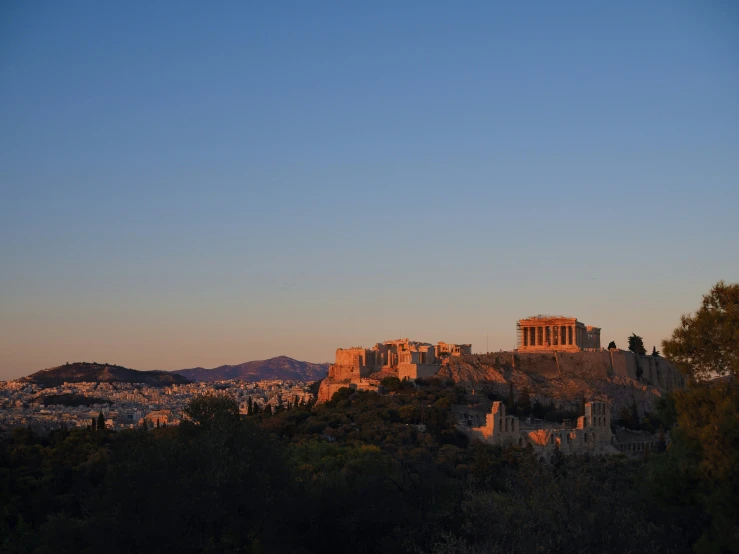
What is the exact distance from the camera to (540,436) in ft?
177

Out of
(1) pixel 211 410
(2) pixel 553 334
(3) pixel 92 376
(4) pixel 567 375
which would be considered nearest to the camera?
(1) pixel 211 410

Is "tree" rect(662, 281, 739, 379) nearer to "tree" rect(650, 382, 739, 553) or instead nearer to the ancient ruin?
"tree" rect(650, 382, 739, 553)

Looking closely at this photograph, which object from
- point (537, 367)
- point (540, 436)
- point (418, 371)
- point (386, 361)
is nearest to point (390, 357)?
point (386, 361)

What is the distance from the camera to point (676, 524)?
808 inches

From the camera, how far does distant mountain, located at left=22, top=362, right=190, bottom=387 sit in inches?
6311

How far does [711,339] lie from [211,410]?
1428 centimetres

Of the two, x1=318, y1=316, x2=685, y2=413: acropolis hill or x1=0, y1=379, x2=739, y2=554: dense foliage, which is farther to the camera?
x1=318, y1=316, x2=685, y2=413: acropolis hill

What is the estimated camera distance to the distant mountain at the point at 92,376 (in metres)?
160

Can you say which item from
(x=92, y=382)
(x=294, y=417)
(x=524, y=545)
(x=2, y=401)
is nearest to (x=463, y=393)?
(x=294, y=417)

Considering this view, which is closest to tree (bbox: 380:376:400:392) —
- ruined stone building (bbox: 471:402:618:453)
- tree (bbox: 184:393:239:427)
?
ruined stone building (bbox: 471:402:618:453)

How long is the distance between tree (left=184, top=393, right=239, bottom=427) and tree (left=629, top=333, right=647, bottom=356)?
225ft

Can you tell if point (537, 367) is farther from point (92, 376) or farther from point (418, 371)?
point (92, 376)

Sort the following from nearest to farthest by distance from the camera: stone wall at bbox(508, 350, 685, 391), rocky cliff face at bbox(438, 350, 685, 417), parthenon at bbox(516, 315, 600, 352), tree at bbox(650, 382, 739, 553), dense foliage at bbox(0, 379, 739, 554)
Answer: dense foliage at bbox(0, 379, 739, 554), tree at bbox(650, 382, 739, 553), rocky cliff face at bbox(438, 350, 685, 417), stone wall at bbox(508, 350, 685, 391), parthenon at bbox(516, 315, 600, 352)

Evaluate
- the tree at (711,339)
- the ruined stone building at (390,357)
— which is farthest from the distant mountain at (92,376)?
the tree at (711,339)
